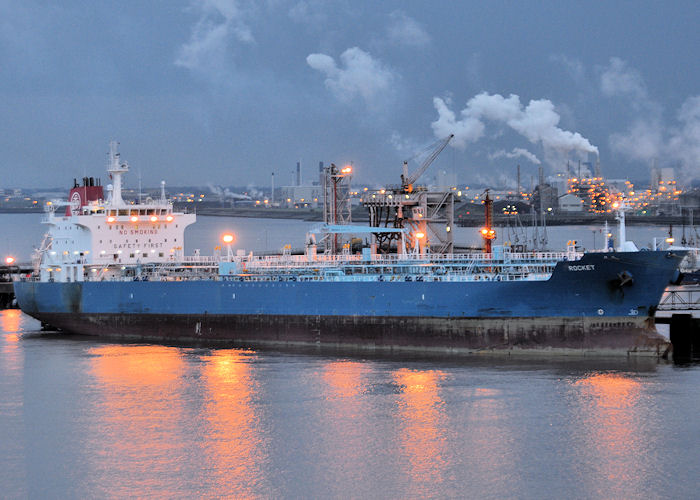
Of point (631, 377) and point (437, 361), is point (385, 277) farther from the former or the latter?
point (631, 377)

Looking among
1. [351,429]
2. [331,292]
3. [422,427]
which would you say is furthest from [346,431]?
[331,292]

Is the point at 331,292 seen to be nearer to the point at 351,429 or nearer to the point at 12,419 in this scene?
the point at 351,429

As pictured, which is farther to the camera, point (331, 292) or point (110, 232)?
point (110, 232)

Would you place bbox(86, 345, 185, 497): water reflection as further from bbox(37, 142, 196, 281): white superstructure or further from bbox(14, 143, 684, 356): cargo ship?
bbox(37, 142, 196, 281): white superstructure

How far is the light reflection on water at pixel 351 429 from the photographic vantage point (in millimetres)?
16266

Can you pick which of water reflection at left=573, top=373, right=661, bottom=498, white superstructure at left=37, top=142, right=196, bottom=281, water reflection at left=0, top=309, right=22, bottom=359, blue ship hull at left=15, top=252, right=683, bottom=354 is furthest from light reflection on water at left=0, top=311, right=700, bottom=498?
white superstructure at left=37, top=142, right=196, bottom=281

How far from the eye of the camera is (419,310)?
26812 millimetres

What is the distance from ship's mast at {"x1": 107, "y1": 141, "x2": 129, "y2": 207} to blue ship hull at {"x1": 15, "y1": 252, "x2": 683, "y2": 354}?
364 cm

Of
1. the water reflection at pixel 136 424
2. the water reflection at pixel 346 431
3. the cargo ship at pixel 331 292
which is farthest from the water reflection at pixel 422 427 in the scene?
the water reflection at pixel 136 424

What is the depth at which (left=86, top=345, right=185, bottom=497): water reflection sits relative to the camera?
16469mm

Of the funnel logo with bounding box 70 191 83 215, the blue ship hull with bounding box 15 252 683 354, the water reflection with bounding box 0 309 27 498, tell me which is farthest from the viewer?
the funnel logo with bounding box 70 191 83 215

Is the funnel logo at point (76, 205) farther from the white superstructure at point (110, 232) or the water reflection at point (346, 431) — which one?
the water reflection at point (346, 431)

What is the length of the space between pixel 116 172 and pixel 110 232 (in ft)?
8.22

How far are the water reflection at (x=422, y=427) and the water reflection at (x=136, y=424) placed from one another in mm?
4144
